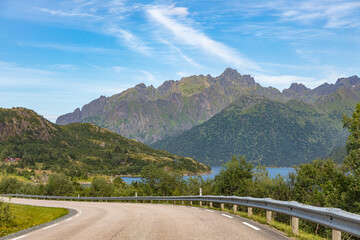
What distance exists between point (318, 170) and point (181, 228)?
186 feet

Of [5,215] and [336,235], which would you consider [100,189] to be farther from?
[336,235]

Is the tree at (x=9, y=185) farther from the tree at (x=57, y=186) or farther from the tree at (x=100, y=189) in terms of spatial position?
the tree at (x=100, y=189)

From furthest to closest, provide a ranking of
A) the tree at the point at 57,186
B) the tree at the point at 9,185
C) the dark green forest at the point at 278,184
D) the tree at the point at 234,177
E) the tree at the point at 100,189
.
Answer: the tree at the point at 9,185 < the tree at the point at 100,189 < the tree at the point at 57,186 < the tree at the point at 234,177 < the dark green forest at the point at 278,184

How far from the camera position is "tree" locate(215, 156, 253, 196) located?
58.3 m

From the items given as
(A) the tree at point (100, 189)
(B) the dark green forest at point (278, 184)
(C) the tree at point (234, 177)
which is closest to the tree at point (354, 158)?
(B) the dark green forest at point (278, 184)

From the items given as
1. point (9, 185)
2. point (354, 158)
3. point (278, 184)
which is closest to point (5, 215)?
point (354, 158)

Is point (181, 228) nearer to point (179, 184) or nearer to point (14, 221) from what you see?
point (14, 221)

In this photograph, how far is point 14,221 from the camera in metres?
25.0

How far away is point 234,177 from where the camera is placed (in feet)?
193

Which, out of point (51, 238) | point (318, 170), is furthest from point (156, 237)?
point (318, 170)

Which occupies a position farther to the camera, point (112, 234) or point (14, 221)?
point (14, 221)

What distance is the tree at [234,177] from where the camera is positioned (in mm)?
58281

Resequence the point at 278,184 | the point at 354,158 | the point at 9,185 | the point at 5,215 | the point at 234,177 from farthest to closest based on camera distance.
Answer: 1. the point at 9,185
2. the point at 234,177
3. the point at 278,184
4. the point at 354,158
5. the point at 5,215

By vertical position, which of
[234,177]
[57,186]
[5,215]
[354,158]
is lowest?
[57,186]
